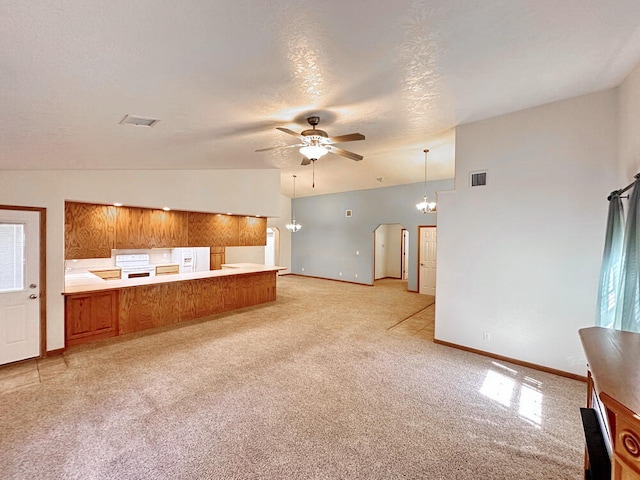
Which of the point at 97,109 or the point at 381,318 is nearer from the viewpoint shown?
the point at 97,109

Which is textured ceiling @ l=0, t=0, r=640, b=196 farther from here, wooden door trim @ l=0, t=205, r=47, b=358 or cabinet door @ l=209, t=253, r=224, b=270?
cabinet door @ l=209, t=253, r=224, b=270

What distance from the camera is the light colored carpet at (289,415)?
1989 mm

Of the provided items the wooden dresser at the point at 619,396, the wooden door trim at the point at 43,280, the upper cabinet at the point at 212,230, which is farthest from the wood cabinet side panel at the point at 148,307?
the wooden dresser at the point at 619,396

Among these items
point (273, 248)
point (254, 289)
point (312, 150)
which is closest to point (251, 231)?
point (254, 289)

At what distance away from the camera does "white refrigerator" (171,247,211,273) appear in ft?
24.6

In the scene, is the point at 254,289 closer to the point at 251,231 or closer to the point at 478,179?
the point at 251,231

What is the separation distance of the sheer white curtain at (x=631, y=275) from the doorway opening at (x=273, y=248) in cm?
1023

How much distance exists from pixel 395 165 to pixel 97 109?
260 inches

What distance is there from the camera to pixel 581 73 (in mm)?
2691

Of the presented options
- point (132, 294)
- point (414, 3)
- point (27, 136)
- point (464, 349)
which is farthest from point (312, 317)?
point (414, 3)

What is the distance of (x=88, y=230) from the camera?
4531 mm

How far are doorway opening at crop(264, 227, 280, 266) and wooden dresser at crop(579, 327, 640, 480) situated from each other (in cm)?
1063

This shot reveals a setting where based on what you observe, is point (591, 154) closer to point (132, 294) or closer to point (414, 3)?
point (414, 3)

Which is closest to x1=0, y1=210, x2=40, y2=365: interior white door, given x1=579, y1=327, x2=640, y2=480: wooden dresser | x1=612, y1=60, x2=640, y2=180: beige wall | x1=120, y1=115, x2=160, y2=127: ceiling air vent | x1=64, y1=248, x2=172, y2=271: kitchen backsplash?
x1=64, y1=248, x2=172, y2=271: kitchen backsplash
